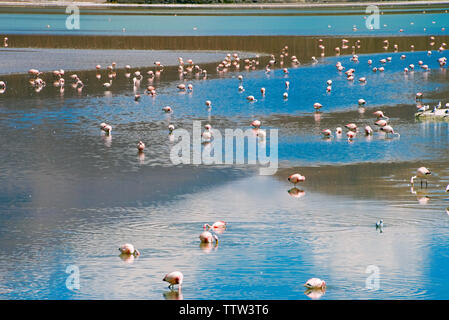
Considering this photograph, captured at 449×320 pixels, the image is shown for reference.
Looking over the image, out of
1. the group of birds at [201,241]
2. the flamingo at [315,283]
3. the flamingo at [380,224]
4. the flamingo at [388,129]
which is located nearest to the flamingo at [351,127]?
the flamingo at [388,129]

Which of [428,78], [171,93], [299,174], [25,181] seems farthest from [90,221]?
[428,78]

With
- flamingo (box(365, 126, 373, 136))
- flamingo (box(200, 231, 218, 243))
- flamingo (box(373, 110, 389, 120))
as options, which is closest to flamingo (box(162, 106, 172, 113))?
flamingo (box(373, 110, 389, 120))

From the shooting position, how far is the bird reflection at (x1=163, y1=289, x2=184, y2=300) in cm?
1222

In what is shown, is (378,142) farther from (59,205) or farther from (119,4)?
(119,4)

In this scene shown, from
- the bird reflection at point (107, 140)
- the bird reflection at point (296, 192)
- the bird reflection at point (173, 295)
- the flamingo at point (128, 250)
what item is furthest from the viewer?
the bird reflection at point (107, 140)

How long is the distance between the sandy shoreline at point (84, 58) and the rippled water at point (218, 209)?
56.0ft

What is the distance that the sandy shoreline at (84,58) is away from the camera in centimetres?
4669

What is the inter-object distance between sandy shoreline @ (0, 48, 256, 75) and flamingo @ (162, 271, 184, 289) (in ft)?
106

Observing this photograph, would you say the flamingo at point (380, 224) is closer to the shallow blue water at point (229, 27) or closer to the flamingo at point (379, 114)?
the flamingo at point (379, 114)

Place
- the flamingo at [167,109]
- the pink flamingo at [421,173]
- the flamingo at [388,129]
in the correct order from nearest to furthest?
the pink flamingo at [421,173]
the flamingo at [388,129]
the flamingo at [167,109]

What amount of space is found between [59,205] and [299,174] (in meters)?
5.46

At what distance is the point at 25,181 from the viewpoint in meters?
19.4

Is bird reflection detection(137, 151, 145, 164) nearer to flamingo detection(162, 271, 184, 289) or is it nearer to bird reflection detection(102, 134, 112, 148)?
bird reflection detection(102, 134, 112, 148)

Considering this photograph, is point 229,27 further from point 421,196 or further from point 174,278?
point 174,278
